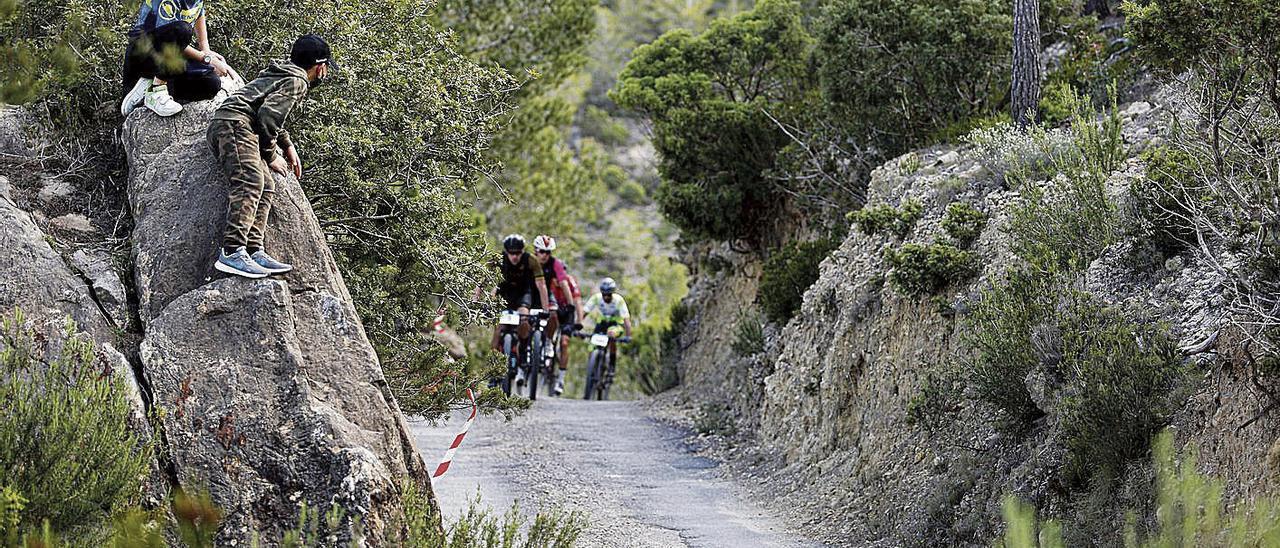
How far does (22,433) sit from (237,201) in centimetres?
202

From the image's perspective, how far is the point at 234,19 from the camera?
925 centimetres

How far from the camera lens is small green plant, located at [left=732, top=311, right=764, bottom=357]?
14.9 metres

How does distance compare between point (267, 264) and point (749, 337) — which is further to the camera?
point (749, 337)

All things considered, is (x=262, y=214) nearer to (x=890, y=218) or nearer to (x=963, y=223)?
(x=963, y=223)

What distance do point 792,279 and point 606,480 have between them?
12.7ft

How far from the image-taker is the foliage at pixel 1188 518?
4.64 m

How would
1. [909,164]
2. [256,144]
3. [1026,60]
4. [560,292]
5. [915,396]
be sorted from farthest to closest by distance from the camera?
[560,292], [1026,60], [909,164], [915,396], [256,144]

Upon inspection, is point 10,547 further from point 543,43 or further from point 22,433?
point 543,43

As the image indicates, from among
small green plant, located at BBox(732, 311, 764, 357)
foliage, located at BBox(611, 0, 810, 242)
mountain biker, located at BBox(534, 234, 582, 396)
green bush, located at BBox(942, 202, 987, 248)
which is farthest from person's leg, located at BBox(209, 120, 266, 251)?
foliage, located at BBox(611, 0, 810, 242)

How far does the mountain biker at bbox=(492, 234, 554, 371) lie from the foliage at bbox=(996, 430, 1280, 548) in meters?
9.70

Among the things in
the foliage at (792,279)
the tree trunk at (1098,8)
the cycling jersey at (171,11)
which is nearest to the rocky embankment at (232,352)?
the cycling jersey at (171,11)

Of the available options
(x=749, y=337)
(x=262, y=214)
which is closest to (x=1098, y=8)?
(x=749, y=337)

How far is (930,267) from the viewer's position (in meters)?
9.91

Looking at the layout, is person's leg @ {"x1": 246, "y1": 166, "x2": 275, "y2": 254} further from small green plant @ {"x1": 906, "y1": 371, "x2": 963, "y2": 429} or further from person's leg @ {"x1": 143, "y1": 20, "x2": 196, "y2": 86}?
small green plant @ {"x1": 906, "y1": 371, "x2": 963, "y2": 429}
